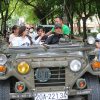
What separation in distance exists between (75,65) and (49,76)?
1.73 ft

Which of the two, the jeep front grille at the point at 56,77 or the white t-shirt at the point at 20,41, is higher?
the white t-shirt at the point at 20,41

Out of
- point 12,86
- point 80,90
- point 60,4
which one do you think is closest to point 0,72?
point 12,86

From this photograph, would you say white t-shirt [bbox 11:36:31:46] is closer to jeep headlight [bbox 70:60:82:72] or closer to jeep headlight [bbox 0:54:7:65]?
jeep headlight [bbox 0:54:7:65]

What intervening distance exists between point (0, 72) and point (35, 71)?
0.65 meters

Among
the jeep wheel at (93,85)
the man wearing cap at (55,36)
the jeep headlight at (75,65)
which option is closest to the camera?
the jeep headlight at (75,65)

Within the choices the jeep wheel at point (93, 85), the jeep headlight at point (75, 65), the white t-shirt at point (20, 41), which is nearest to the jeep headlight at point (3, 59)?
the jeep headlight at point (75, 65)

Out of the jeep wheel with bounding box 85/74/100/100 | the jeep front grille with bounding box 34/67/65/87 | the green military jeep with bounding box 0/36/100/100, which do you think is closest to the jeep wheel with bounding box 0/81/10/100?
the green military jeep with bounding box 0/36/100/100

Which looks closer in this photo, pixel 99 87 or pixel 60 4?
pixel 99 87

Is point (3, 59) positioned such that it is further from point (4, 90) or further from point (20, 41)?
point (20, 41)

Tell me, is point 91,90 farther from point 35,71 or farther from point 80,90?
point 35,71

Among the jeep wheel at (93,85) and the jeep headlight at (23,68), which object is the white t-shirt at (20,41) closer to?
the jeep headlight at (23,68)

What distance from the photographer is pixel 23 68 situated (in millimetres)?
7566

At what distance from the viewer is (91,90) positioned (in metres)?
7.74

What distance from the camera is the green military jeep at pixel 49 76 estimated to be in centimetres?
758
